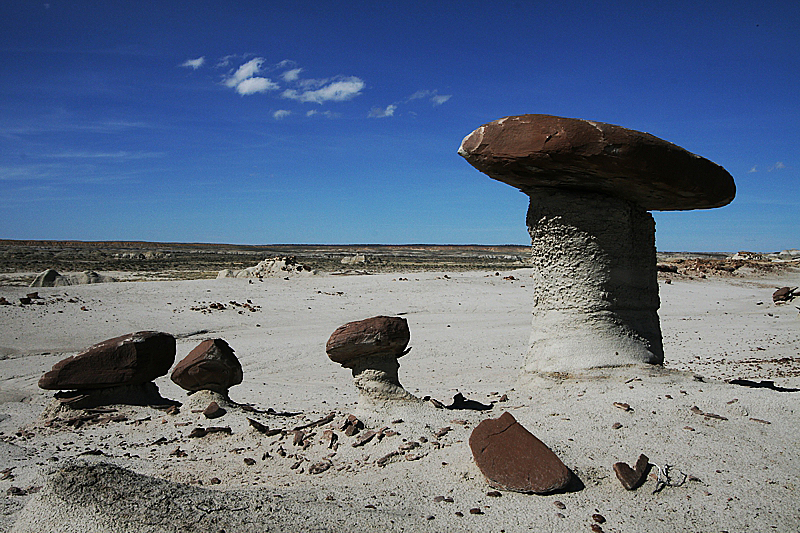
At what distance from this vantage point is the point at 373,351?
18.1 ft

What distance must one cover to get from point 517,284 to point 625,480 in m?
18.9

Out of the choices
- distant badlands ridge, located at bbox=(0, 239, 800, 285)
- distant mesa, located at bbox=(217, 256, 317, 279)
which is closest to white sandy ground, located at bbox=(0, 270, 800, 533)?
distant mesa, located at bbox=(217, 256, 317, 279)

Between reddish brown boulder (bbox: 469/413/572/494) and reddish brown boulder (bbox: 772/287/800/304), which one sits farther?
reddish brown boulder (bbox: 772/287/800/304)

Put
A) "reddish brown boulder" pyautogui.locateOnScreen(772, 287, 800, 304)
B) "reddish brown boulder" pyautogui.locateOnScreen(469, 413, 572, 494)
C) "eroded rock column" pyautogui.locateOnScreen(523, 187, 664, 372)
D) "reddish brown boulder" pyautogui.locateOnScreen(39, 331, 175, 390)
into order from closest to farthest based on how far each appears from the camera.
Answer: "reddish brown boulder" pyautogui.locateOnScreen(469, 413, 572, 494)
"eroded rock column" pyautogui.locateOnScreen(523, 187, 664, 372)
"reddish brown boulder" pyautogui.locateOnScreen(39, 331, 175, 390)
"reddish brown boulder" pyautogui.locateOnScreen(772, 287, 800, 304)

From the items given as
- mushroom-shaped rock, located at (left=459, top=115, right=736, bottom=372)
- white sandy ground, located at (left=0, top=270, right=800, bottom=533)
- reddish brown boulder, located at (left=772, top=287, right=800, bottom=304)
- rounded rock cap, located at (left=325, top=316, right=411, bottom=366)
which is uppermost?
mushroom-shaped rock, located at (left=459, top=115, right=736, bottom=372)

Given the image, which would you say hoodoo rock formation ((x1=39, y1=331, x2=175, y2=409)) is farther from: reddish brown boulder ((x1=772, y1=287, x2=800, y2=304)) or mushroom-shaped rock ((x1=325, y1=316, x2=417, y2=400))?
reddish brown boulder ((x1=772, y1=287, x2=800, y2=304))

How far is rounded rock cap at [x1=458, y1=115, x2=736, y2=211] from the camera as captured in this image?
5.45 m

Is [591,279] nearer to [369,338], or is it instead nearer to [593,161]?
[593,161]

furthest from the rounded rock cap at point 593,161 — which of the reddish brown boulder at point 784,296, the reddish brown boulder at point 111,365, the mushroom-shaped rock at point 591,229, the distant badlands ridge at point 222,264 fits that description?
the distant badlands ridge at point 222,264

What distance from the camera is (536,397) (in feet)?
19.4

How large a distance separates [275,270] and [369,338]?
68.3 feet

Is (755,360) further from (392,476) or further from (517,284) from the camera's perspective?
(517,284)

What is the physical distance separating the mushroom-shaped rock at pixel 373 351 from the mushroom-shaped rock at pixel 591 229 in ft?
6.20

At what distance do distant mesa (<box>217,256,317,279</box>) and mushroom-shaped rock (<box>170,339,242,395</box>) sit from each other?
18.4 meters
